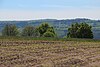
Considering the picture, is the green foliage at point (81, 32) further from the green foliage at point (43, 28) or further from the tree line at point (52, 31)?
the green foliage at point (43, 28)

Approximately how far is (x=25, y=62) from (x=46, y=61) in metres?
2.03

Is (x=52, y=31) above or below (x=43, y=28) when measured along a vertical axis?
below

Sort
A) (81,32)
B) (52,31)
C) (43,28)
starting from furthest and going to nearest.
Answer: (43,28)
(52,31)
(81,32)

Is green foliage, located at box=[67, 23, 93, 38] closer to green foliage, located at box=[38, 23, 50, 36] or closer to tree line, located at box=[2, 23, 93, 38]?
tree line, located at box=[2, 23, 93, 38]

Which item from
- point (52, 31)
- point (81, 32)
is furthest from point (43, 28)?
point (81, 32)

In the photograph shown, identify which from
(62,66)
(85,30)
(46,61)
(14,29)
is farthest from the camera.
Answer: (14,29)

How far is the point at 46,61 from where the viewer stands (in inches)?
937

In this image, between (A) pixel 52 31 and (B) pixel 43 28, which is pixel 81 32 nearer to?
(A) pixel 52 31

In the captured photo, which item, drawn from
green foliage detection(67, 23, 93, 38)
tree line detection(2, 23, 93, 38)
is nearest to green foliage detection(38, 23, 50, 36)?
tree line detection(2, 23, 93, 38)

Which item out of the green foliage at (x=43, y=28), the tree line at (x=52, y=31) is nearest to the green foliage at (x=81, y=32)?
the tree line at (x=52, y=31)

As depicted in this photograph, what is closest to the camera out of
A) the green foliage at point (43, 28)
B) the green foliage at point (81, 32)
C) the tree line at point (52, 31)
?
the green foliage at point (81, 32)

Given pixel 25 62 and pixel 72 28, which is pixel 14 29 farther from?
pixel 25 62

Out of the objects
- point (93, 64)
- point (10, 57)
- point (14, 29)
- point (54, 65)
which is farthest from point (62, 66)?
point (14, 29)

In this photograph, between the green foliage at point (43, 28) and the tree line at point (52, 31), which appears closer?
the tree line at point (52, 31)
